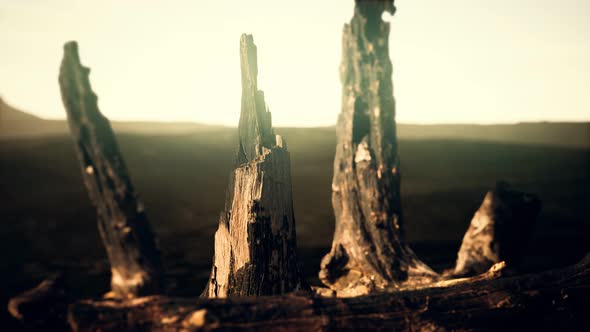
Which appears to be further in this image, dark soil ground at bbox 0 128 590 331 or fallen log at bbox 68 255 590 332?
dark soil ground at bbox 0 128 590 331

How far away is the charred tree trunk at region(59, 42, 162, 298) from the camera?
2.86m

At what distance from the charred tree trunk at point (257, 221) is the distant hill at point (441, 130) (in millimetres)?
13924

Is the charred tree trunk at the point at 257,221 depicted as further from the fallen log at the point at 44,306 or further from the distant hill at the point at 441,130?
the distant hill at the point at 441,130

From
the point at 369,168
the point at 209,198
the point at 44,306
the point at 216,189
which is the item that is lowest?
the point at 209,198

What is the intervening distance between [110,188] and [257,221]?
1.61m

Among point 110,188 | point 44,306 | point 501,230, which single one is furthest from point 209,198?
point 44,306

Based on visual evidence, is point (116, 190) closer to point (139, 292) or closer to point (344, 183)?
point (139, 292)

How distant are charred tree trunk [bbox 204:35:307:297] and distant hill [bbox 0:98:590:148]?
13924 mm

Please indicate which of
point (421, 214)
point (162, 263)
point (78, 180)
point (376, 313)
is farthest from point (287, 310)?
point (78, 180)

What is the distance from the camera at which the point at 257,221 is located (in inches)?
168

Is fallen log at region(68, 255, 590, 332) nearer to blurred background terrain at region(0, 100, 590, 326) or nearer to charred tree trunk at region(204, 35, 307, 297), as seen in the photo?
charred tree trunk at region(204, 35, 307, 297)

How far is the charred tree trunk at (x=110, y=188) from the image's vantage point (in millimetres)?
2861

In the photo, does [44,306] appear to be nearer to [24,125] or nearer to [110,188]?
[110,188]

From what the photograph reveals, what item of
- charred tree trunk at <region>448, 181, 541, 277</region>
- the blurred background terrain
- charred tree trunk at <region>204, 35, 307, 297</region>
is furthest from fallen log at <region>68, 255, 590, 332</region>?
the blurred background terrain
